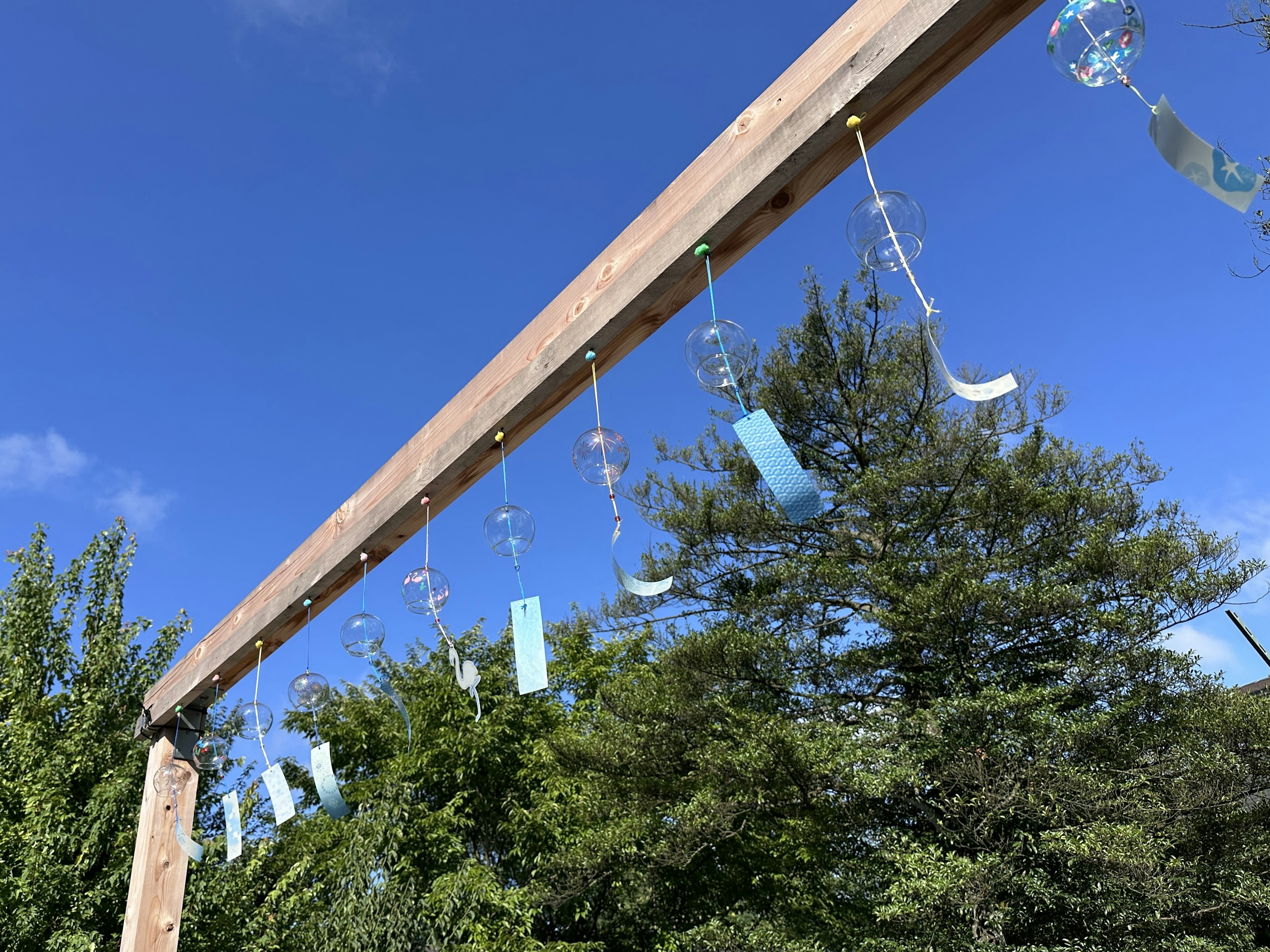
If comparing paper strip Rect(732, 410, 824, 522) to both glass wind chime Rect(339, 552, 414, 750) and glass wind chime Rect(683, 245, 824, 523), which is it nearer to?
glass wind chime Rect(683, 245, 824, 523)

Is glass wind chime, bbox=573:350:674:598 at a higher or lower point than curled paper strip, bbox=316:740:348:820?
higher

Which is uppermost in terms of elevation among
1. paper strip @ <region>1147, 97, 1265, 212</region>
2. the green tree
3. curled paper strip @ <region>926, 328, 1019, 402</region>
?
the green tree

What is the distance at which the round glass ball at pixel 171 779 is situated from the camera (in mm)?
3363

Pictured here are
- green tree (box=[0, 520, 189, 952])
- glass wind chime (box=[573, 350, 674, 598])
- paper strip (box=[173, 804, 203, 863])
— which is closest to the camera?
glass wind chime (box=[573, 350, 674, 598])

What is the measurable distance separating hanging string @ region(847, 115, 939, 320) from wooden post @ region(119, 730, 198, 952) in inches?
137

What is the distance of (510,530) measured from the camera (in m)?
2.26

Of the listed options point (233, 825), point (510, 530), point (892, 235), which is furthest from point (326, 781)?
point (892, 235)

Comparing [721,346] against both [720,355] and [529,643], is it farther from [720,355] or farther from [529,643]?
[529,643]

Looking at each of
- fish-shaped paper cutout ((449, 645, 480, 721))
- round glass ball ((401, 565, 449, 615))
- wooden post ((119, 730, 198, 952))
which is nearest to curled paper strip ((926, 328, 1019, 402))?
fish-shaped paper cutout ((449, 645, 480, 721))

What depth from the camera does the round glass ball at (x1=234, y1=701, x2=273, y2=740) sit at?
3.15 m

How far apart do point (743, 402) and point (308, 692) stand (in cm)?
207

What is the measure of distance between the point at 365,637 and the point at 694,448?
7342 millimetres

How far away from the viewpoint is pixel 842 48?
4.53ft

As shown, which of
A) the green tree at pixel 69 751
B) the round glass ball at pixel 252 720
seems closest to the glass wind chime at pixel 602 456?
the round glass ball at pixel 252 720
